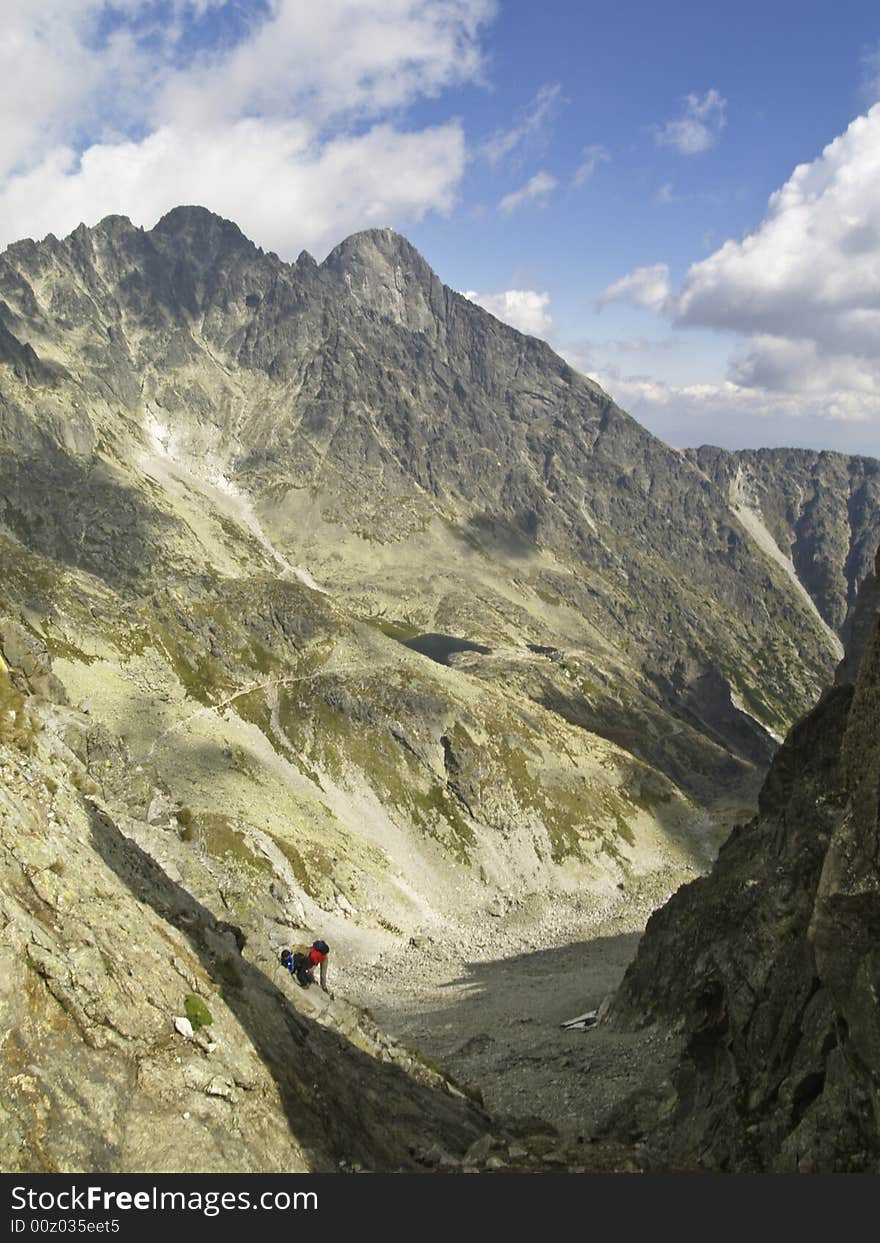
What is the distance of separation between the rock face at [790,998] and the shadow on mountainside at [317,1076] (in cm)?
827

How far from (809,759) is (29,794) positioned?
1920 inches

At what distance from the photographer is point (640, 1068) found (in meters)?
37.4

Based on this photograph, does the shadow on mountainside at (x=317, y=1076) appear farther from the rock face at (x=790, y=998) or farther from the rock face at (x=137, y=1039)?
the rock face at (x=790, y=998)

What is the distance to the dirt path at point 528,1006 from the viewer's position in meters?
36.8

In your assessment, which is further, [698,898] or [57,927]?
[698,898]

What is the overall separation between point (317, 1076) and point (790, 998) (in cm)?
1558

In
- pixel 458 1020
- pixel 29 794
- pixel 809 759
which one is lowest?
pixel 458 1020

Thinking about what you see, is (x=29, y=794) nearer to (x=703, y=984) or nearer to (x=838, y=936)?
(x=838, y=936)

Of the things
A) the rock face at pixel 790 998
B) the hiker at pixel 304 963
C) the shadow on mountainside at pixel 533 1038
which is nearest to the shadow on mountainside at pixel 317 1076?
the hiker at pixel 304 963

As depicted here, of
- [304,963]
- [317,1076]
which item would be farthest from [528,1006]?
[317,1076]

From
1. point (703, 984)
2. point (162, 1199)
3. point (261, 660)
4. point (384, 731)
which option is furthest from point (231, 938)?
point (261, 660)

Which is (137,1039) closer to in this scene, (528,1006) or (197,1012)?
(197,1012)

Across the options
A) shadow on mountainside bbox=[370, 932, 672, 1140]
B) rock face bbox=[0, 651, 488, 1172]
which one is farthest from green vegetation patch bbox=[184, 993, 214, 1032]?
shadow on mountainside bbox=[370, 932, 672, 1140]

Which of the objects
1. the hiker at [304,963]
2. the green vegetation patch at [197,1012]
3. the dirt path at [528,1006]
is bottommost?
the dirt path at [528,1006]
